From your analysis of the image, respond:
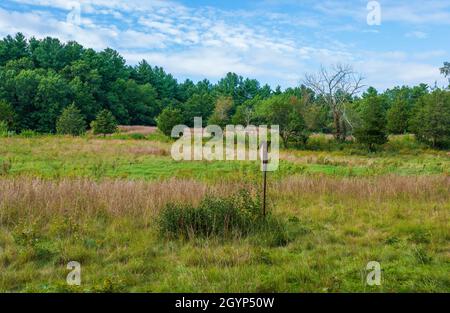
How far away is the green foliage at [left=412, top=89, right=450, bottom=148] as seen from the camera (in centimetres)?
3988

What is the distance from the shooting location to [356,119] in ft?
152

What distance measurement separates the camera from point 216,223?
639 centimetres

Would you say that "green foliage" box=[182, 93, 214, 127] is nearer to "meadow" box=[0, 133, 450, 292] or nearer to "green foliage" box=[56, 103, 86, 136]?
"green foliage" box=[56, 103, 86, 136]

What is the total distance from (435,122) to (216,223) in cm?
4114

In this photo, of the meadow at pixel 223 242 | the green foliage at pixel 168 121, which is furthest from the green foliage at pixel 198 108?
the meadow at pixel 223 242

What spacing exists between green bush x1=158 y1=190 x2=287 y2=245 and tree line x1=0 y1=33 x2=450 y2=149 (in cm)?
3370

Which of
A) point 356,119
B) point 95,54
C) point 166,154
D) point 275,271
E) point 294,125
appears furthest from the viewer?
point 95,54

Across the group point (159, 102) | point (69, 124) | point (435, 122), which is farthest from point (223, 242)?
point (159, 102)

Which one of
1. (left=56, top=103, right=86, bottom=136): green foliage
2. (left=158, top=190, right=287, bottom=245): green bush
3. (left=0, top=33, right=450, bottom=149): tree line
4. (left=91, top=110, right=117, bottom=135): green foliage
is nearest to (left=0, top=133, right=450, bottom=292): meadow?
(left=158, top=190, right=287, bottom=245): green bush

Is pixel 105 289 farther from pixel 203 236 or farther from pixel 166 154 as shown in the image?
pixel 166 154

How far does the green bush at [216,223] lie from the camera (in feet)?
20.3

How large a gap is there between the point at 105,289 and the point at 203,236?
7.70 feet

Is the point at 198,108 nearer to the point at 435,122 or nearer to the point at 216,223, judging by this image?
the point at 435,122
